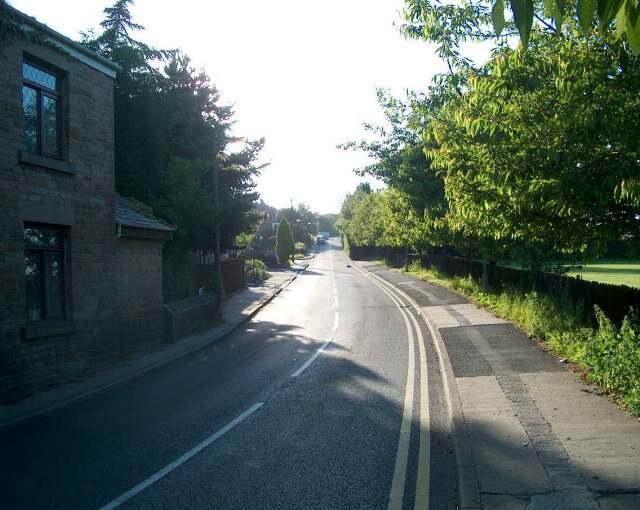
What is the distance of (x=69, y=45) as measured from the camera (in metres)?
11.7

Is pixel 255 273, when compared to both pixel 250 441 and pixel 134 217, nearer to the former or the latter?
pixel 134 217

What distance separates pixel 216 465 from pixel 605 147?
6975 mm

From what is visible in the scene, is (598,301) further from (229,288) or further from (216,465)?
(229,288)

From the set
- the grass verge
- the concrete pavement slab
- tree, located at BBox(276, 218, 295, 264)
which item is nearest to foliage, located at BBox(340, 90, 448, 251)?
the grass verge

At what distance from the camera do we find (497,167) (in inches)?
373

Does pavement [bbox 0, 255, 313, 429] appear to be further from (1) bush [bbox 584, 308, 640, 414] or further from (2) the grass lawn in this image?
(2) the grass lawn

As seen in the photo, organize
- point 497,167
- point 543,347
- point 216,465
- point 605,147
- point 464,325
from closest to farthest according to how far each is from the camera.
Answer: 1. point 216,465
2. point 605,147
3. point 497,167
4. point 543,347
5. point 464,325

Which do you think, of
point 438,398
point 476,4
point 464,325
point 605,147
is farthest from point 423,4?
point 464,325

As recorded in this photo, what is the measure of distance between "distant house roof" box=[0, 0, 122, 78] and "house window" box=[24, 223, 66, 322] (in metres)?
3.55

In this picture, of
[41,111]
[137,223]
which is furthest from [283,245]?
[41,111]

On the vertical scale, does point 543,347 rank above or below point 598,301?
below

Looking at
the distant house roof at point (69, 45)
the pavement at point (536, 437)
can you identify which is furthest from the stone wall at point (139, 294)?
the pavement at point (536, 437)

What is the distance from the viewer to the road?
5719mm

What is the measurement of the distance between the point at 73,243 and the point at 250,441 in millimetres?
6729
